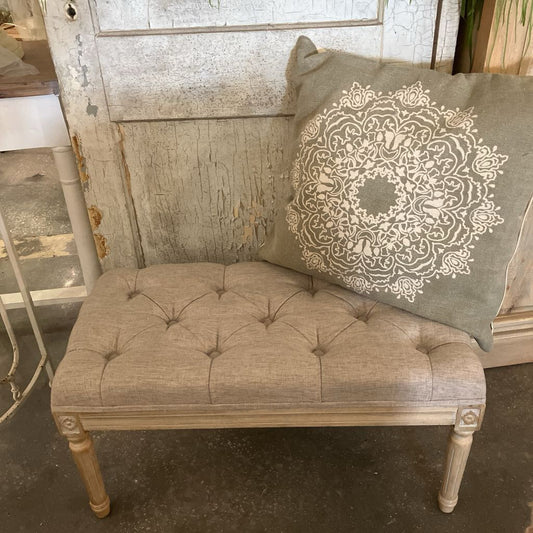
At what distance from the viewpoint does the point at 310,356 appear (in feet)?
3.55

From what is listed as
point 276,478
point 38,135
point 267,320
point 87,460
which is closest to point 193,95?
point 38,135

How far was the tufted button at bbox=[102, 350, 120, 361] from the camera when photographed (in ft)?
3.70

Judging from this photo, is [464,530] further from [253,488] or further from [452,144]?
[452,144]

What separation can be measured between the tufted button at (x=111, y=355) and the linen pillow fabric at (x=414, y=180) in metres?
0.46

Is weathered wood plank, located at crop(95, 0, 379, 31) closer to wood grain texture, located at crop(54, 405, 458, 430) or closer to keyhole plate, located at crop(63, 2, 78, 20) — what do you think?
keyhole plate, located at crop(63, 2, 78, 20)

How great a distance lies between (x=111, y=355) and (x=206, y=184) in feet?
1.67

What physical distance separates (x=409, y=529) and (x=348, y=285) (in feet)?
1.87

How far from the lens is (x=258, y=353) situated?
109cm

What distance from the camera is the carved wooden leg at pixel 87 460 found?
3.65ft

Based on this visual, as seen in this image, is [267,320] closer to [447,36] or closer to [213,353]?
[213,353]

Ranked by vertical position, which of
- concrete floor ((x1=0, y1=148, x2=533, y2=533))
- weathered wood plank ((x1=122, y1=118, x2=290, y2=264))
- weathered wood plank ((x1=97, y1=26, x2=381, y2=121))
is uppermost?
weathered wood plank ((x1=97, y1=26, x2=381, y2=121))

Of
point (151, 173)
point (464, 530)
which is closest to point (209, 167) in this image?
point (151, 173)

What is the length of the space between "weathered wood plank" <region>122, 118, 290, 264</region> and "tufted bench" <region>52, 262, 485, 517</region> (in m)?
0.30

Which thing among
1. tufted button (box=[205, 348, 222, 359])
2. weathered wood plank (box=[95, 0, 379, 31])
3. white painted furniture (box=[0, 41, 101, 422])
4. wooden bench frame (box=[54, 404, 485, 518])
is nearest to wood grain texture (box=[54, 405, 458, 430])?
wooden bench frame (box=[54, 404, 485, 518])
